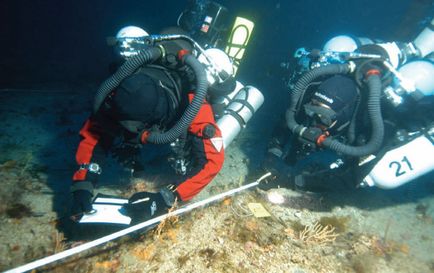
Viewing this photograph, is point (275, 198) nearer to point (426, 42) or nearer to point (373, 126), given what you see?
point (373, 126)

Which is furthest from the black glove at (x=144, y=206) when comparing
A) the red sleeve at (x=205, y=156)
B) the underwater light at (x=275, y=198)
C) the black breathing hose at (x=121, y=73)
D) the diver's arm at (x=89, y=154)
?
the underwater light at (x=275, y=198)

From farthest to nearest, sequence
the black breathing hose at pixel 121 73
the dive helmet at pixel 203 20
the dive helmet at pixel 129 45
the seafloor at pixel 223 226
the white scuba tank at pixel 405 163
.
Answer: the dive helmet at pixel 203 20 < the white scuba tank at pixel 405 163 < the dive helmet at pixel 129 45 < the seafloor at pixel 223 226 < the black breathing hose at pixel 121 73

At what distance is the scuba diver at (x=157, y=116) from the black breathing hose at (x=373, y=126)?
5.80 feet

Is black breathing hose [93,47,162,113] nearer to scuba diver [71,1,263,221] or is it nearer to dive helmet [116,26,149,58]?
scuba diver [71,1,263,221]

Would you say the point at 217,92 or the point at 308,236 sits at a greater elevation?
the point at 217,92

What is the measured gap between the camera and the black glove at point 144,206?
3686 millimetres

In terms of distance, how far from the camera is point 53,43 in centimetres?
1157

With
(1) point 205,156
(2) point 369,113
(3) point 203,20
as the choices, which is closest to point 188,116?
(1) point 205,156

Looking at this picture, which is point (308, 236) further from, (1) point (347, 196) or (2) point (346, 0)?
(2) point (346, 0)

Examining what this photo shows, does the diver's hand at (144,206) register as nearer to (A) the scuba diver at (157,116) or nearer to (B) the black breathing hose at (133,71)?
(A) the scuba diver at (157,116)

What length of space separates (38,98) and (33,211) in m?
5.16

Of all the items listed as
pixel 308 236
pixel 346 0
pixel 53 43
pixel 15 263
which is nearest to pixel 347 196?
pixel 308 236

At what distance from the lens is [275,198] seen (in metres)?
5.31

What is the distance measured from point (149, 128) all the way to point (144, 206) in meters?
1.08
